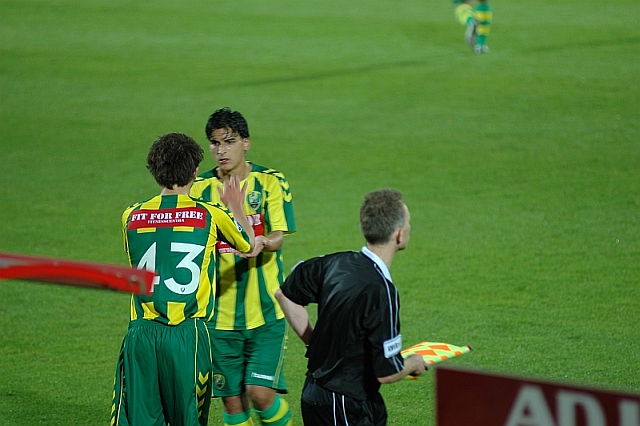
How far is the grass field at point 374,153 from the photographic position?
6809 millimetres

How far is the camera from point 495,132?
12664 millimetres

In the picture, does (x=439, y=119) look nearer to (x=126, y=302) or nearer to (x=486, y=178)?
(x=486, y=178)

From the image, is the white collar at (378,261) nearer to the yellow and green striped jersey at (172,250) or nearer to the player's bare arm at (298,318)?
the player's bare arm at (298,318)

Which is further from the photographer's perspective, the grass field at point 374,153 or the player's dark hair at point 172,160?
the grass field at point 374,153

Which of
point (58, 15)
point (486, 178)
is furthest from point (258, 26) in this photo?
point (486, 178)

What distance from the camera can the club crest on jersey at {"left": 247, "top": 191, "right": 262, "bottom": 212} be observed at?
5055 millimetres

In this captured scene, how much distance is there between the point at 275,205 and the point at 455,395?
107 inches

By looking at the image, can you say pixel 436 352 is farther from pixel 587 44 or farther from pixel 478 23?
pixel 587 44

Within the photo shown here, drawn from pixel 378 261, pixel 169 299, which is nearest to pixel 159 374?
pixel 169 299

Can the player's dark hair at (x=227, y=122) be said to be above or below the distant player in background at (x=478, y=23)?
below

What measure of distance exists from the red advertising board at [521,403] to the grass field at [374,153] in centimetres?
317

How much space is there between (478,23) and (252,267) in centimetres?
1274

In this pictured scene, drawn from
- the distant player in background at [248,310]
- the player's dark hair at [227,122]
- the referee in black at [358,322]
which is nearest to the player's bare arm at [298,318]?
the referee in black at [358,322]

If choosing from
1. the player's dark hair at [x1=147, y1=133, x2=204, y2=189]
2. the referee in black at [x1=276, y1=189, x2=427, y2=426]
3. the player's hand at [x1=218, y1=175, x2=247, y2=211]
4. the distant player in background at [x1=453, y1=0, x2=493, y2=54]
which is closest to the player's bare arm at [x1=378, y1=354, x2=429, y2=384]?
the referee in black at [x1=276, y1=189, x2=427, y2=426]
